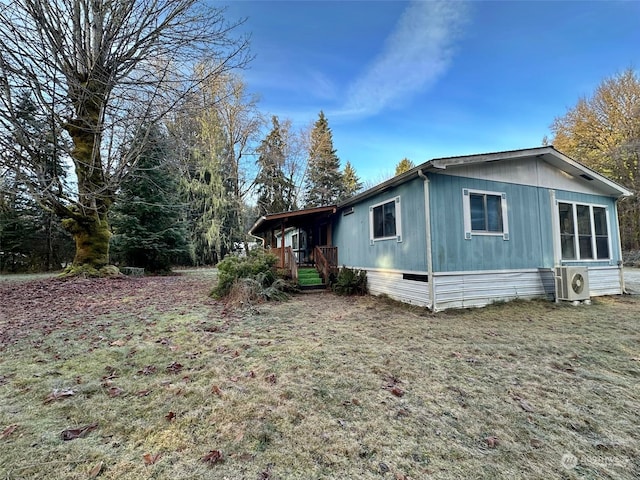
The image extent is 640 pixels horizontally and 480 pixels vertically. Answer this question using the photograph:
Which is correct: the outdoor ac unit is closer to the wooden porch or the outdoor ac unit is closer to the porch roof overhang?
the wooden porch

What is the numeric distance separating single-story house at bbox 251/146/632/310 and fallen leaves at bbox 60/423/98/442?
19.5ft

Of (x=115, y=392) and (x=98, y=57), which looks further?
(x=98, y=57)

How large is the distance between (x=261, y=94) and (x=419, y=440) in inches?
917

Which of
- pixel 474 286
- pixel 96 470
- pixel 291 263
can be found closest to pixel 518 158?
pixel 474 286

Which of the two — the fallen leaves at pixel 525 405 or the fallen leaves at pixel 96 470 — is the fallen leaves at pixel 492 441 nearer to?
the fallen leaves at pixel 525 405

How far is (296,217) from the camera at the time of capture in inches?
479

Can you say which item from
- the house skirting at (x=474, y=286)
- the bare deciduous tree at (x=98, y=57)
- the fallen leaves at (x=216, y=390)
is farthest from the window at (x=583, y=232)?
the bare deciduous tree at (x=98, y=57)

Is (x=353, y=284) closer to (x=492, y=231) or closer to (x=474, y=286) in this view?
(x=474, y=286)

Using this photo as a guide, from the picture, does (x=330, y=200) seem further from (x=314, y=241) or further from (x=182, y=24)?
(x=182, y=24)

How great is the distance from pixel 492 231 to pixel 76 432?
7.93 m

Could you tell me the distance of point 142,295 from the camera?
25.6 feet

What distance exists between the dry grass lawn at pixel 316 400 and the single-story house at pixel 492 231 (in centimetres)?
181

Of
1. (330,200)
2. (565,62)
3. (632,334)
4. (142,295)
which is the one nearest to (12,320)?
(142,295)

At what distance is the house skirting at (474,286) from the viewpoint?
6.60 metres
